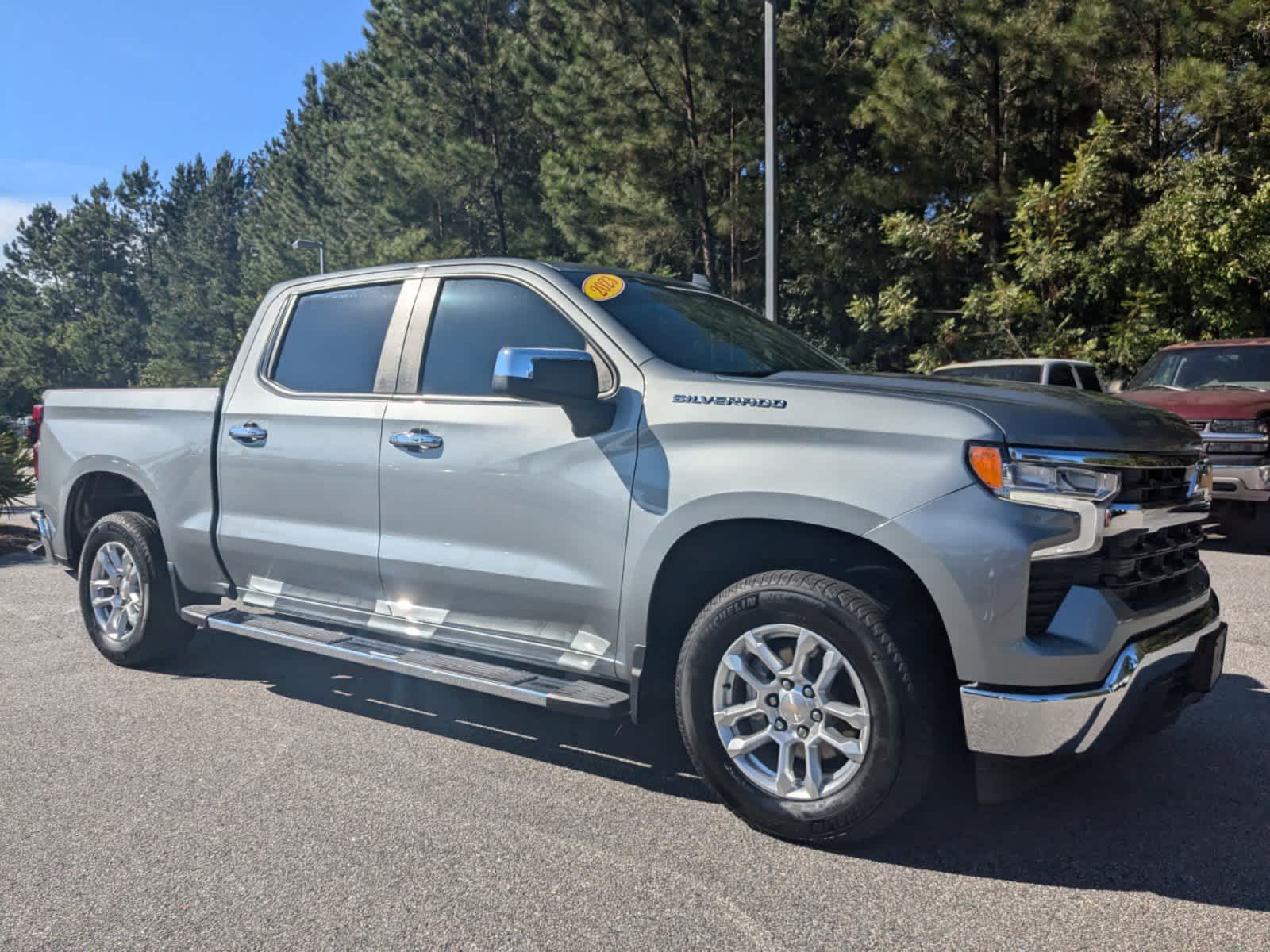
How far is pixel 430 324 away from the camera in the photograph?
443cm

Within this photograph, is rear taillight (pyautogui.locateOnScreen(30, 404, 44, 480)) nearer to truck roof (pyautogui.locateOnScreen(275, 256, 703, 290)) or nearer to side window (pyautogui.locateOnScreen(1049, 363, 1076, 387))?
truck roof (pyautogui.locateOnScreen(275, 256, 703, 290))

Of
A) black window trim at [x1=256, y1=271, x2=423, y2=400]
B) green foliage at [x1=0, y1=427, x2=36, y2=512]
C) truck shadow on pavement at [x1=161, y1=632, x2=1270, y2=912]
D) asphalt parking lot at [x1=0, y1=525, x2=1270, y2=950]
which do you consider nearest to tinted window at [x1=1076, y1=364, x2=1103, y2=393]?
truck shadow on pavement at [x1=161, y1=632, x2=1270, y2=912]

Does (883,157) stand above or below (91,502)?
above

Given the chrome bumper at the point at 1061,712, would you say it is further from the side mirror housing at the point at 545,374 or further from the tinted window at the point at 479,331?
the tinted window at the point at 479,331

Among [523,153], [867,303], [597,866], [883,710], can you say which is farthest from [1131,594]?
[523,153]

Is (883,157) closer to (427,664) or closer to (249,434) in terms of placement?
(249,434)

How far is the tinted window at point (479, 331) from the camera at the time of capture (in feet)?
13.5

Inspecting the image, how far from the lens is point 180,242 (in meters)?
80.3

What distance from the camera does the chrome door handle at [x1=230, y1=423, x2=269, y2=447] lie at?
191 inches

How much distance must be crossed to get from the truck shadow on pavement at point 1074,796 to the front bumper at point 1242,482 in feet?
14.2

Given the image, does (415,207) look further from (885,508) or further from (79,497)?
(885,508)

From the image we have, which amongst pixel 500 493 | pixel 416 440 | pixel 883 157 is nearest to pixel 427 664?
pixel 500 493

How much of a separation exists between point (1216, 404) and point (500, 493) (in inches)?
297

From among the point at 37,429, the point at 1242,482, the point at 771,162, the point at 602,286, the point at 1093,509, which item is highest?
the point at 771,162
